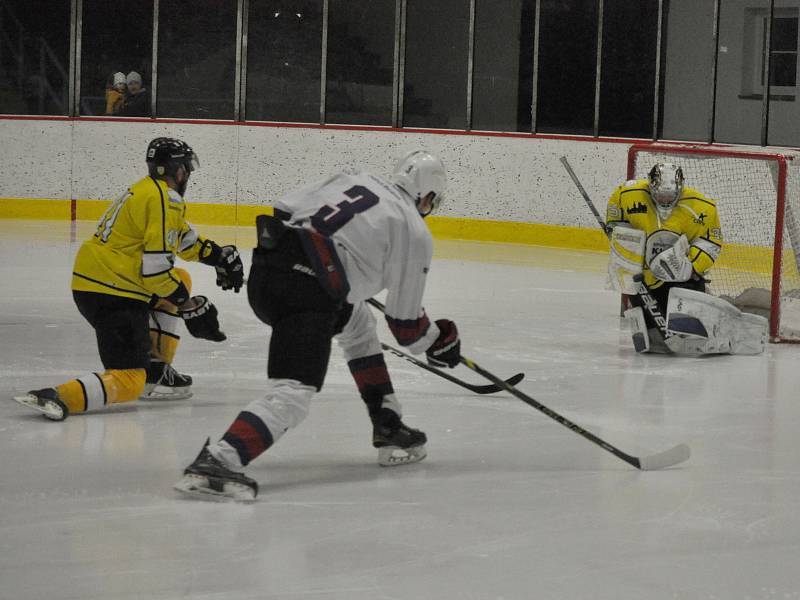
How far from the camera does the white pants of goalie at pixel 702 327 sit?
5.86 metres

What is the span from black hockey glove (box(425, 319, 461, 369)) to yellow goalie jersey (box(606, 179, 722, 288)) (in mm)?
2718

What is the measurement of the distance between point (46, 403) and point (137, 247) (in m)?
0.57

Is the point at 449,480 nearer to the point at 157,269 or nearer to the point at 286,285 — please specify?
the point at 286,285

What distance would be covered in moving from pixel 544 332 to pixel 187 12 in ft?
29.9

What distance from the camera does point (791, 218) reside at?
691 centimetres

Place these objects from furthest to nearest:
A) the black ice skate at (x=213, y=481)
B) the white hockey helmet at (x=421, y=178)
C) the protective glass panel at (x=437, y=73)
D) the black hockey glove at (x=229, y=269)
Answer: the protective glass panel at (x=437, y=73)
the black hockey glove at (x=229, y=269)
the white hockey helmet at (x=421, y=178)
the black ice skate at (x=213, y=481)

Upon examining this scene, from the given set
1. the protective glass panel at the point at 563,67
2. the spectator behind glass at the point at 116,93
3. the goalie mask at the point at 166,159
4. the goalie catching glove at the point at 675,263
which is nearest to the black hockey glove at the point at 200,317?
the goalie mask at the point at 166,159

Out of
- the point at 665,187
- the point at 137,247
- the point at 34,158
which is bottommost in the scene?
the point at 137,247

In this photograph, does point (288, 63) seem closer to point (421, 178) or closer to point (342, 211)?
point (421, 178)

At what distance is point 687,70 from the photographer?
15219 mm

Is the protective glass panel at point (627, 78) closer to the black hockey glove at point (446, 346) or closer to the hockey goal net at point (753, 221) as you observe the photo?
the hockey goal net at point (753, 221)

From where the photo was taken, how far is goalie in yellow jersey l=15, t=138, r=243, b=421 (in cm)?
419

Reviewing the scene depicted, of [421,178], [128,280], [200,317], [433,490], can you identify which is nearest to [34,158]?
[200,317]

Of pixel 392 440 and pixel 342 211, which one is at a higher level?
pixel 342 211
